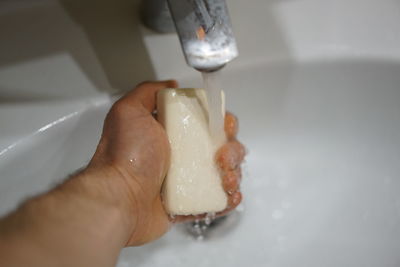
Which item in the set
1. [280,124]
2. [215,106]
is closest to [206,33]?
[215,106]

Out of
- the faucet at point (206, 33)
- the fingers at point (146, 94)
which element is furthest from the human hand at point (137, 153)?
the faucet at point (206, 33)

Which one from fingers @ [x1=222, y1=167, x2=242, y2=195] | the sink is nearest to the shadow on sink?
the sink

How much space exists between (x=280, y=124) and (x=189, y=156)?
15 cm

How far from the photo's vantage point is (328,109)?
0.51 metres

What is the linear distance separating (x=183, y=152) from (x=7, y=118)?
17cm

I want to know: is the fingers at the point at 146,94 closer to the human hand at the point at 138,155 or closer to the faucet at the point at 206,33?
the human hand at the point at 138,155

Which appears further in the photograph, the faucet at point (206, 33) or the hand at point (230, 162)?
the hand at point (230, 162)

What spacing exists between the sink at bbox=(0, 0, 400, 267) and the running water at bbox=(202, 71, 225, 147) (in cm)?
6

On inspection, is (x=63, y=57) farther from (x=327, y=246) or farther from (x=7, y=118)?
(x=327, y=246)

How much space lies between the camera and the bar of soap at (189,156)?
421 mm

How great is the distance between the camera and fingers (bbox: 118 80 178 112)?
1.36 ft

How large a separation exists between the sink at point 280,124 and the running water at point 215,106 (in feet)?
0.19

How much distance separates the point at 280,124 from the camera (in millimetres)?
528

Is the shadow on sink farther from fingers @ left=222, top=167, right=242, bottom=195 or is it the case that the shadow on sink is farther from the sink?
fingers @ left=222, top=167, right=242, bottom=195
